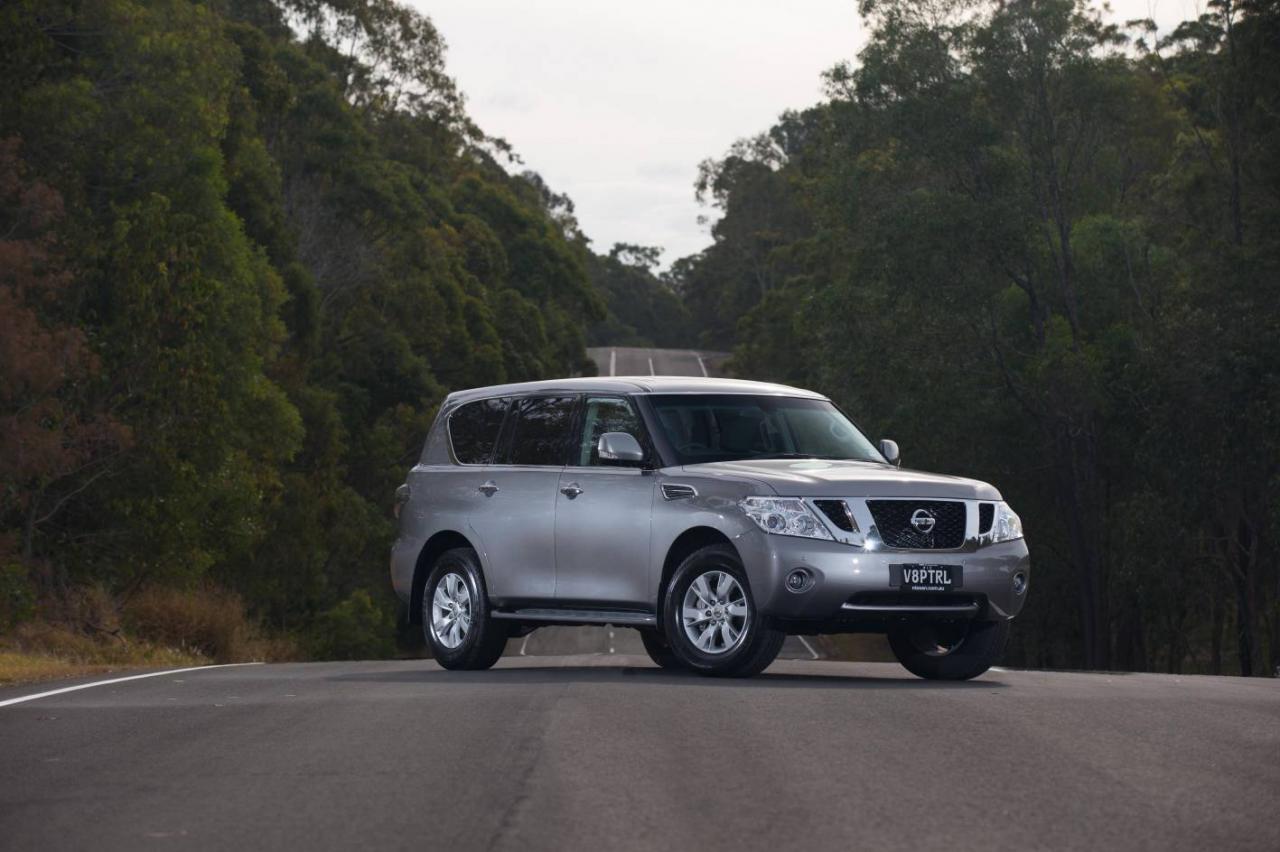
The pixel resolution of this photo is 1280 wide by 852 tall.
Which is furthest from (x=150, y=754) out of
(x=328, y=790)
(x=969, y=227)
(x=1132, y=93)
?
(x=1132, y=93)

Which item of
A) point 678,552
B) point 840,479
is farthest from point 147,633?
point 840,479

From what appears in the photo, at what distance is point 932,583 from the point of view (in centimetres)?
1248

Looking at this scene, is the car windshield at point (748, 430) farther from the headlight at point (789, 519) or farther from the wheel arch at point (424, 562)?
the wheel arch at point (424, 562)

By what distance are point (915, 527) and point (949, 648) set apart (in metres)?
1.42

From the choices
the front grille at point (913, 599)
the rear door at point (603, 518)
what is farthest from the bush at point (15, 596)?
the front grille at point (913, 599)

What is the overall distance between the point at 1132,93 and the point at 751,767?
4310cm

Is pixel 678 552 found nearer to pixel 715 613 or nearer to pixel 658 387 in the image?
pixel 715 613

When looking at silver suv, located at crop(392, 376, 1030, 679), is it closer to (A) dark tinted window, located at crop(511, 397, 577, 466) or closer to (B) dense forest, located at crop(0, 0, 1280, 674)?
(A) dark tinted window, located at crop(511, 397, 577, 466)

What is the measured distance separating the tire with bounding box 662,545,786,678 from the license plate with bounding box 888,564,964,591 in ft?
2.73

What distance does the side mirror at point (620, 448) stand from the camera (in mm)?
13195

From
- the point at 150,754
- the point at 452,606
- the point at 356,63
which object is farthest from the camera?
the point at 356,63

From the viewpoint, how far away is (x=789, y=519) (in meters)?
12.4

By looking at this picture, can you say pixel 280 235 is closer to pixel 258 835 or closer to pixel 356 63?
pixel 356 63

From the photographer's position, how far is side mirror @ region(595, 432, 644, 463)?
1320cm
